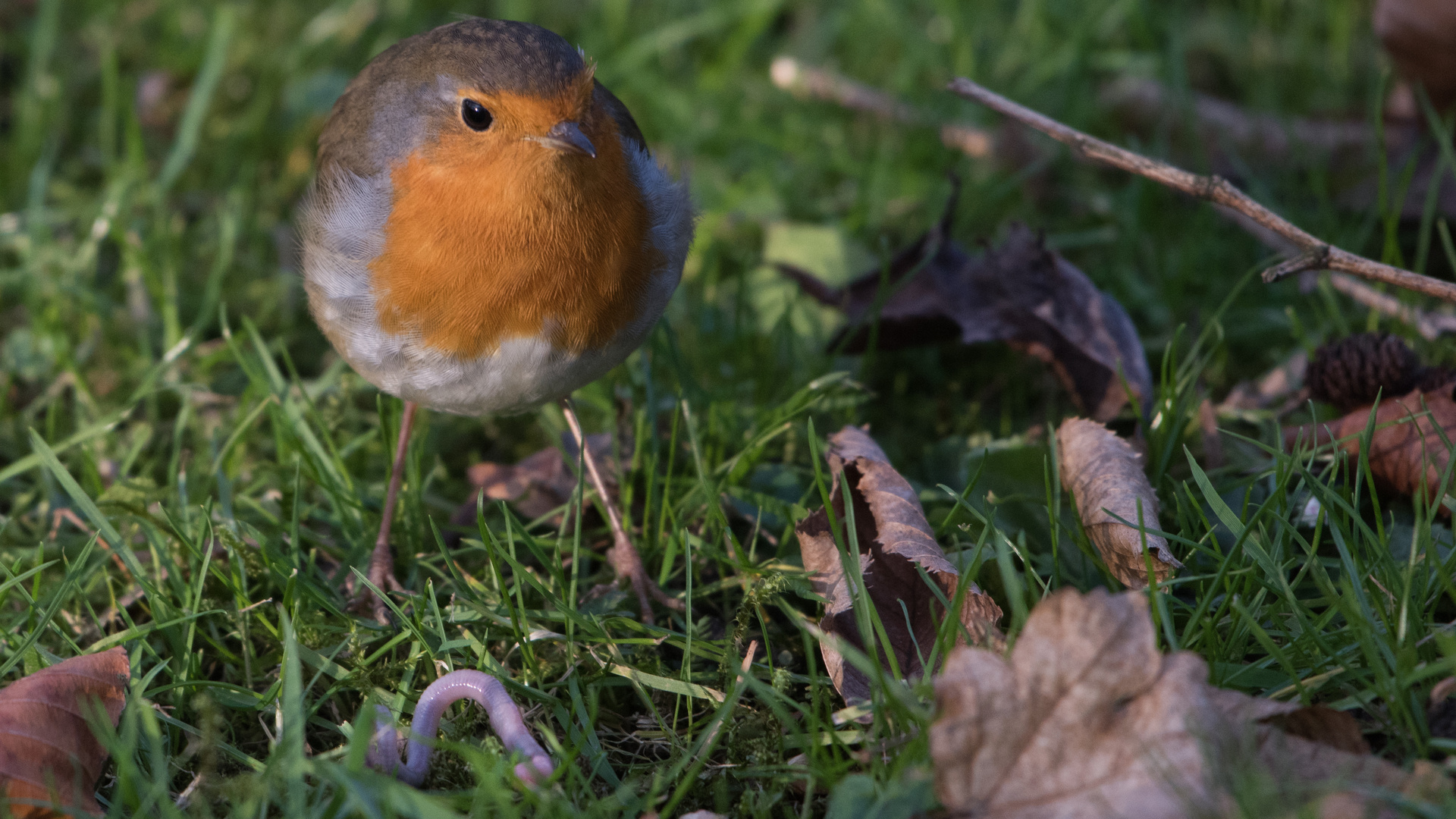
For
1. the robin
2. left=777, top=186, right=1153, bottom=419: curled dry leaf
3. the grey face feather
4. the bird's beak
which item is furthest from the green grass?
the bird's beak

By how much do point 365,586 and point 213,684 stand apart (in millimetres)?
511

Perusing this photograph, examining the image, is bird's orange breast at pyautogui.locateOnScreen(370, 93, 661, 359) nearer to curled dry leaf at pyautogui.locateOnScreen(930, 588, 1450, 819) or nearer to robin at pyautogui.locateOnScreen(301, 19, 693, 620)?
robin at pyautogui.locateOnScreen(301, 19, 693, 620)

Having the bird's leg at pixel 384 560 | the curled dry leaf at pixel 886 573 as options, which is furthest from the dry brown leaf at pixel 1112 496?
the bird's leg at pixel 384 560

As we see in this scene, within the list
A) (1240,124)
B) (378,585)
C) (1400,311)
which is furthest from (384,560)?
(1240,124)

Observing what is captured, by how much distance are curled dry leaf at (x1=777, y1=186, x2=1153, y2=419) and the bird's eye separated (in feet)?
4.08

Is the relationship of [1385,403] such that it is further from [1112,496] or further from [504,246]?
[504,246]

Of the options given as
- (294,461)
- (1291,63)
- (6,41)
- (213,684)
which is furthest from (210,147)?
(1291,63)

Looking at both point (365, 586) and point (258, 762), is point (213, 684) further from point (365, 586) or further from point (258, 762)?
point (365, 586)

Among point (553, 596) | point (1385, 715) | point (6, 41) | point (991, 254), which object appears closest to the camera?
point (1385, 715)

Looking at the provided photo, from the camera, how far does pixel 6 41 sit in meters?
5.29

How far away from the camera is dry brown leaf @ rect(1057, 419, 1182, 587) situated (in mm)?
2490

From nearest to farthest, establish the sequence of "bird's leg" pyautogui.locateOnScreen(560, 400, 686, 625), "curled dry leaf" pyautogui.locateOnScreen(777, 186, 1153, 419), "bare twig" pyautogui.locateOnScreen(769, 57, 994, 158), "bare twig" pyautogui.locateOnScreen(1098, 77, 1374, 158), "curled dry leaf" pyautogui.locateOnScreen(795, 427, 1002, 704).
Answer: "curled dry leaf" pyautogui.locateOnScreen(795, 427, 1002, 704)
"bird's leg" pyautogui.locateOnScreen(560, 400, 686, 625)
"curled dry leaf" pyautogui.locateOnScreen(777, 186, 1153, 419)
"bare twig" pyautogui.locateOnScreen(1098, 77, 1374, 158)
"bare twig" pyautogui.locateOnScreen(769, 57, 994, 158)

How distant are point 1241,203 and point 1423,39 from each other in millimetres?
1791

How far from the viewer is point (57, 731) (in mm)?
2279
